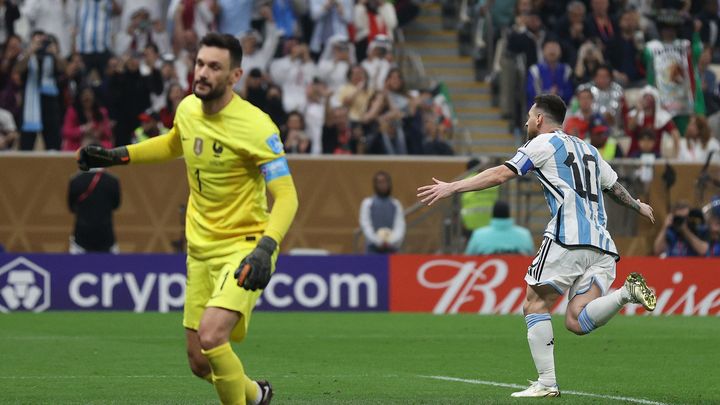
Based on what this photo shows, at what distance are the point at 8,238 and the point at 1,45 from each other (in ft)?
9.48

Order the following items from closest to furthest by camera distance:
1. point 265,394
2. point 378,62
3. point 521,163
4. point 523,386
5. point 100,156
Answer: point 265,394 < point 100,156 < point 521,163 < point 523,386 < point 378,62

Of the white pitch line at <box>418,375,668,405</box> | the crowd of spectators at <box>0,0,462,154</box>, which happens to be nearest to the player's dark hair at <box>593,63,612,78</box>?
the crowd of spectators at <box>0,0,462,154</box>

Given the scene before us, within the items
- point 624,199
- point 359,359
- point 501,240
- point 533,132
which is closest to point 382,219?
point 501,240

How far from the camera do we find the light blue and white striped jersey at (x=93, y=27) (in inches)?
894

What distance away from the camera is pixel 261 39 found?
77.4 ft

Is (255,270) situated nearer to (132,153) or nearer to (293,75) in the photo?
(132,153)

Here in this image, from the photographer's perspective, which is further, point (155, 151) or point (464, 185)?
point (464, 185)

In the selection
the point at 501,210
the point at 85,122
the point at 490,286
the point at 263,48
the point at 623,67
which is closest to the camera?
the point at 501,210

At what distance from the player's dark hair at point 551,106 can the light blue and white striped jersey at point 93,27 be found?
1332cm

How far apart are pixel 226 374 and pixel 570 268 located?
3243 mm

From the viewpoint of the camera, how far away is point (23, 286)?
1955cm

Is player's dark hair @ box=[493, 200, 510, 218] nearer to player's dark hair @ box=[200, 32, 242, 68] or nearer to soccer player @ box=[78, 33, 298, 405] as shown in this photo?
soccer player @ box=[78, 33, 298, 405]

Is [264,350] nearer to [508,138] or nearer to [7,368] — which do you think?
[7,368]

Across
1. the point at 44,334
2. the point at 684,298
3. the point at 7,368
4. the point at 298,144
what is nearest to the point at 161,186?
the point at 298,144
